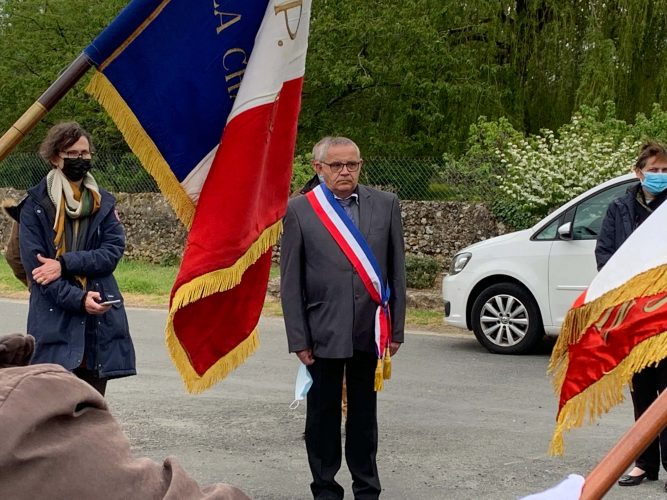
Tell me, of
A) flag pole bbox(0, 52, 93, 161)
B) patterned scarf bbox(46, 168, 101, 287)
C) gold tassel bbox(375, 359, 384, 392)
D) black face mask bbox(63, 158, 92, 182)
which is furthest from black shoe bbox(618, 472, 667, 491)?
flag pole bbox(0, 52, 93, 161)

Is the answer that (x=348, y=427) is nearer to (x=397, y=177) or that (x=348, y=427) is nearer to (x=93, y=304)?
(x=93, y=304)

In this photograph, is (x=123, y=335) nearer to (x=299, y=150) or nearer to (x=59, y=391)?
(x=59, y=391)

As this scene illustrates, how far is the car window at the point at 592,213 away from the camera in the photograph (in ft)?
33.3

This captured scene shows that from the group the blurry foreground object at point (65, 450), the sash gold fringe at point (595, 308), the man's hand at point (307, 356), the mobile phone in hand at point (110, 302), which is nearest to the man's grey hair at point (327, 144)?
the man's hand at point (307, 356)

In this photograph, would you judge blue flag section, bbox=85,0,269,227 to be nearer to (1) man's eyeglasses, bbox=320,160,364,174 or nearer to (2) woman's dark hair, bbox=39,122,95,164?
(2) woman's dark hair, bbox=39,122,95,164

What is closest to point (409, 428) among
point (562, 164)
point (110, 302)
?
point (110, 302)

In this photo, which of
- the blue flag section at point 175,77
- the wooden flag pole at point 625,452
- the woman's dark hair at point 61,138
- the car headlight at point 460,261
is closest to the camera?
the wooden flag pole at point 625,452

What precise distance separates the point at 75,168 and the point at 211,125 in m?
1.35

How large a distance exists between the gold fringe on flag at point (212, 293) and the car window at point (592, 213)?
624 cm

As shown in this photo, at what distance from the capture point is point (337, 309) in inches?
217

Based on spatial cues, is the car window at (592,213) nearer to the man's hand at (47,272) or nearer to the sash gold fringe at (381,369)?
the sash gold fringe at (381,369)

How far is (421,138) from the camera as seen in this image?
21672 millimetres

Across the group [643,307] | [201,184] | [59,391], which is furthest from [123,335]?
[59,391]

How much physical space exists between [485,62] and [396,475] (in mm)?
15749
